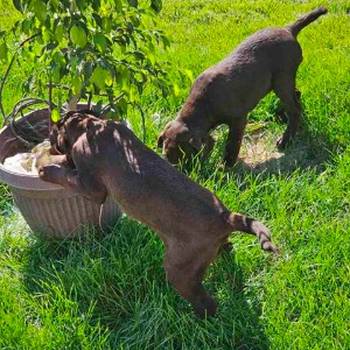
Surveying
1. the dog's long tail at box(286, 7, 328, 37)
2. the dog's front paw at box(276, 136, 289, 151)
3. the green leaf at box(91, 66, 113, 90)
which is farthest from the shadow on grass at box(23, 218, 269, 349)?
the dog's long tail at box(286, 7, 328, 37)

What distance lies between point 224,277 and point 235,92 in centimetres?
154

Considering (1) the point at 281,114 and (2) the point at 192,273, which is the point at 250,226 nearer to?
(2) the point at 192,273

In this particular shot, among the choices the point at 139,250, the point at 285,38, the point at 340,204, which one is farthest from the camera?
the point at 285,38

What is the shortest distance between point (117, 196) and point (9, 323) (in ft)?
2.95

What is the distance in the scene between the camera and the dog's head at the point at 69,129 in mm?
3607

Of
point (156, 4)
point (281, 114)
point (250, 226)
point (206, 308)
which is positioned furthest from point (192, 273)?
point (281, 114)

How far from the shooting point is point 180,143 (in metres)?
4.38

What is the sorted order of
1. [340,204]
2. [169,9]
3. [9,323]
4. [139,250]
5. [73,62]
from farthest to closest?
[169,9], [340,204], [139,250], [9,323], [73,62]

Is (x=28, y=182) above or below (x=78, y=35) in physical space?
below

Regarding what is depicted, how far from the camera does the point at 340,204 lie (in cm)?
421

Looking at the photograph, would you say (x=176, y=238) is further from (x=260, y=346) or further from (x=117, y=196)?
(x=260, y=346)

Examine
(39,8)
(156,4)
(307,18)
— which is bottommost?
(307,18)

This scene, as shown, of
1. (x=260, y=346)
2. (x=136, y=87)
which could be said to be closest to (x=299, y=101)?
(x=136, y=87)

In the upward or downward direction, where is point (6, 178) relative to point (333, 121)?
upward
